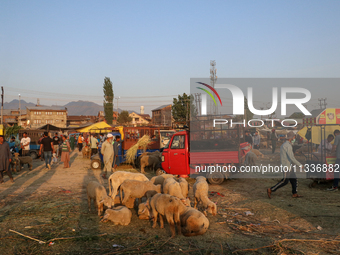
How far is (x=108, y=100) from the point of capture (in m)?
61.8

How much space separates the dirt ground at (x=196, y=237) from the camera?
5121 millimetres

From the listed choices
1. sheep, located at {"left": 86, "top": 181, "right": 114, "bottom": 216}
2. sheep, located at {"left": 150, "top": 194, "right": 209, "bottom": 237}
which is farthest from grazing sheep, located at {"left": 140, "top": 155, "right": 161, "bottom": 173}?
sheep, located at {"left": 150, "top": 194, "right": 209, "bottom": 237}

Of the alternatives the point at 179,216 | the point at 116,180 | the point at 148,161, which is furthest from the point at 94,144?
the point at 179,216

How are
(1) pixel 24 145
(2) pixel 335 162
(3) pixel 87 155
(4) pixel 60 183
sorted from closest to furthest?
1. (2) pixel 335 162
2. (4) pixel 60 183
3. (1) pixel 24 145
4. (3) pixel 87 155

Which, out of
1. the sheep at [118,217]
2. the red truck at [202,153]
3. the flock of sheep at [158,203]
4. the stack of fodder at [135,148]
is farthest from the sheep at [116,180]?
the stack of fodder at [135,148]

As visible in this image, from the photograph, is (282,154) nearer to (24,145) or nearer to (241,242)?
(241,242)

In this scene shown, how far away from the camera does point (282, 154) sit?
8.77 metres

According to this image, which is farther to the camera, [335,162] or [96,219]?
[335,162]

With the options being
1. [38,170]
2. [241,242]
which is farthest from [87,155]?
[241,242]

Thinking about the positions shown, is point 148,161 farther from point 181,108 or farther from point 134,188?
point 181,108

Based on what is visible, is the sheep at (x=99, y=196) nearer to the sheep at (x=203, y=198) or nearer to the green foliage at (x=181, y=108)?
the sheep at (x=203, y=198)

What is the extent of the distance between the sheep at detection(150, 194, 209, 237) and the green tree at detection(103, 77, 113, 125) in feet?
184

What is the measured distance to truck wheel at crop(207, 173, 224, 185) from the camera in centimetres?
1086

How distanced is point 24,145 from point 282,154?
16.0 m
